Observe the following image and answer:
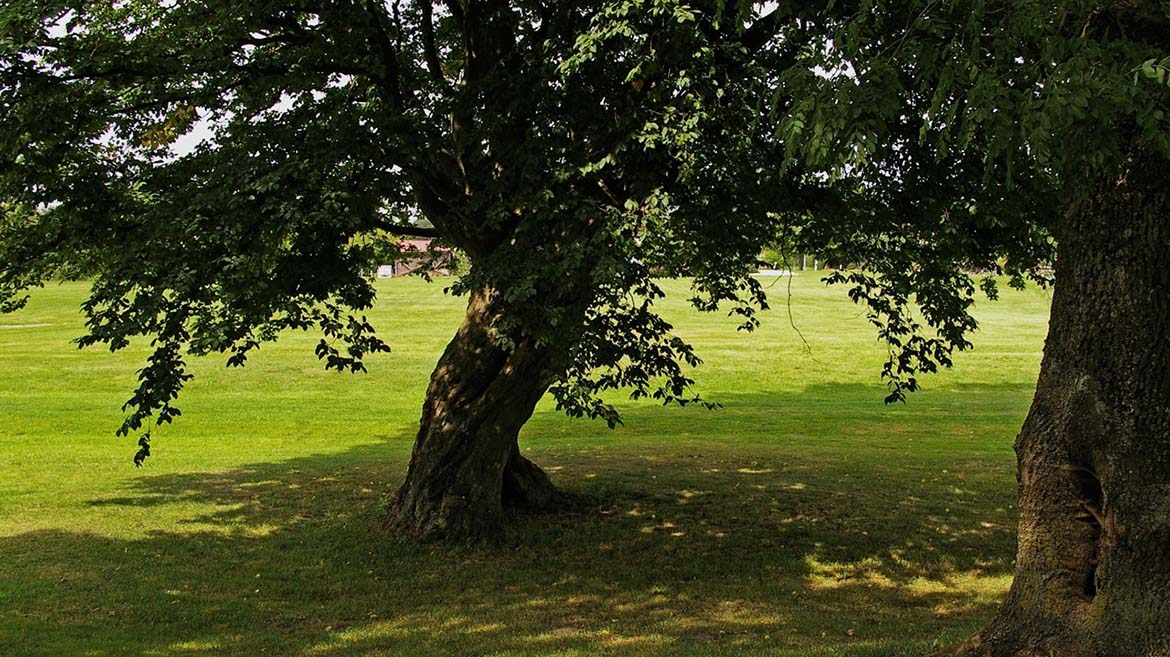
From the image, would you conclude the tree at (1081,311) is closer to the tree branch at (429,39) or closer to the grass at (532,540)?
the grass at (532,540)

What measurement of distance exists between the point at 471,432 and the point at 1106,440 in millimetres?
7225

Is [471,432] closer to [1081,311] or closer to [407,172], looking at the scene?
[407,172]

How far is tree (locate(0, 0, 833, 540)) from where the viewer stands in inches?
353

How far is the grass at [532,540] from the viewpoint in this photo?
28.9 ft

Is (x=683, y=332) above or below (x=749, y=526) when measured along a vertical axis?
above

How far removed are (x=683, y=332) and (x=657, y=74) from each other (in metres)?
32.5

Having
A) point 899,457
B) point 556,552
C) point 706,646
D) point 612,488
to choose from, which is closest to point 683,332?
point 899,457

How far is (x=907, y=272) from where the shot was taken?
442 inches

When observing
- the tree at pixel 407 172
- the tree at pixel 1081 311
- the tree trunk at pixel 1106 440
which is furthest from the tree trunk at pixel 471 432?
the tree trunk at pixel 1106 440

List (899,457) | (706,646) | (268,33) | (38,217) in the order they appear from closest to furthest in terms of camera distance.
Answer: (706,646) → (38,217) → (268,33) → (899,457)

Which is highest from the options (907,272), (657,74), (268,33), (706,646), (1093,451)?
(268,33)

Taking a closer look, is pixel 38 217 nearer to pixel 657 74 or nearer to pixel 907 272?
pixel 657 74

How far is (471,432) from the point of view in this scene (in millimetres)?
11758

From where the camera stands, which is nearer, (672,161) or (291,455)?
(672,161)
